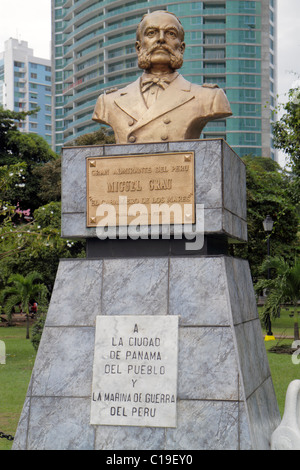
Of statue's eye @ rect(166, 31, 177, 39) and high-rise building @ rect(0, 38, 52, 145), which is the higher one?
high-rise building @ rect(0, 38, 52, 145)

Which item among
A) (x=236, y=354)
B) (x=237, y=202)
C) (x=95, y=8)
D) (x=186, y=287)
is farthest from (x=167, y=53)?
(x=95, y=8)

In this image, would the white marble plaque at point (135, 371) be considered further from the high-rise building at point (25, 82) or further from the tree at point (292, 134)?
the high-rise building at point (25, 82)

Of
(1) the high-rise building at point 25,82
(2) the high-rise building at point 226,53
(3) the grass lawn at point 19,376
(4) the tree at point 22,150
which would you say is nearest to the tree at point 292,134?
(3) the grass lawn at point 19,376

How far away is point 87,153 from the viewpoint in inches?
264

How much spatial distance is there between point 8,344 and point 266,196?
499 inches

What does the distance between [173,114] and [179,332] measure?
8.06 feet

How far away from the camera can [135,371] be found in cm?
596

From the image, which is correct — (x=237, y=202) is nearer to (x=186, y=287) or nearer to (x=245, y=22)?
(x=186, y=287)

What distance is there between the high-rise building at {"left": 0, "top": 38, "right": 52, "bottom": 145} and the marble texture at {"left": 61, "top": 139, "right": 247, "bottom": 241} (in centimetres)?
10890

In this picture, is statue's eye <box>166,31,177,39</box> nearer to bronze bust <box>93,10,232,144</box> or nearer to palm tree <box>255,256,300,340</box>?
bronze bust <box>93,10,232,144</box>

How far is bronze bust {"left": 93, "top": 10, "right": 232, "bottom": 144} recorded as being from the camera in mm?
6961

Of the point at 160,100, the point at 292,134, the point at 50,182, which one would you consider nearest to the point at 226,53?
the point at 50,182

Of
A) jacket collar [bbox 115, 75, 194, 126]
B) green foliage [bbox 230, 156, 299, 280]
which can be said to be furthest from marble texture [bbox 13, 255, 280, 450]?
green foliage [bbox 230, 156, 299, 280]

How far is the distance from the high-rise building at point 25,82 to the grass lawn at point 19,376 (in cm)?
9769
